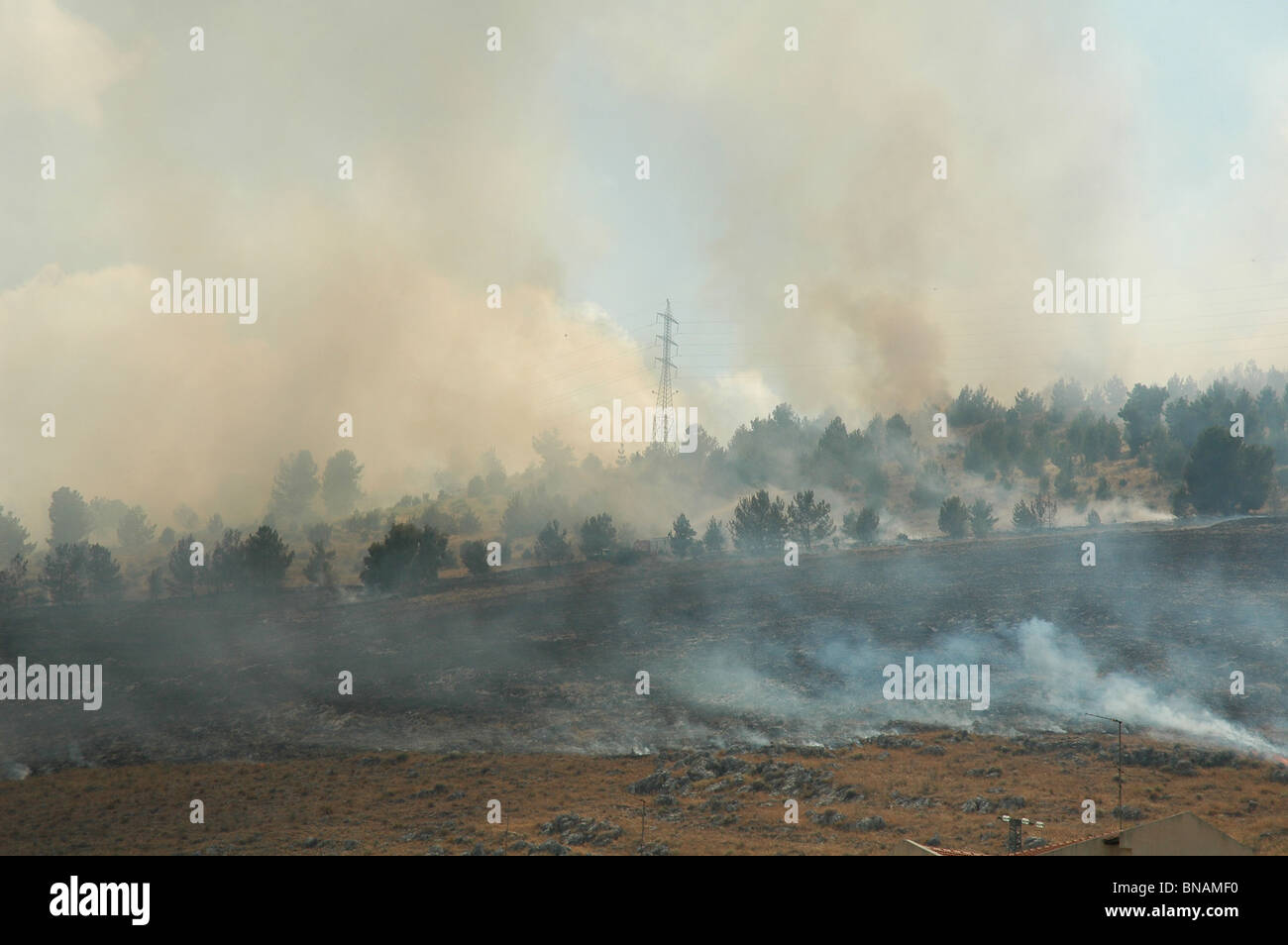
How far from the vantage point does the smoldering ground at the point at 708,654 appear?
3494 inches

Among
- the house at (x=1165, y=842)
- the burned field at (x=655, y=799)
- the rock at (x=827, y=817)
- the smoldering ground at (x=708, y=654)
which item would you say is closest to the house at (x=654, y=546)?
the smoldering ground at (x=708, y=654)

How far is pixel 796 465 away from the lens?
188750 mm

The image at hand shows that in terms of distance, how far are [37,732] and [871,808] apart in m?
82.0

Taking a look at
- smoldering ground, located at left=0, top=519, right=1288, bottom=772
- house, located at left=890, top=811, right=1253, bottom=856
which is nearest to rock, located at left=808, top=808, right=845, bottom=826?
smoldering ground, located at left=0, top=519, right=1288, bottom=772

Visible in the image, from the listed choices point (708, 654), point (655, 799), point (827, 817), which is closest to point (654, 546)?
point (708, 654)

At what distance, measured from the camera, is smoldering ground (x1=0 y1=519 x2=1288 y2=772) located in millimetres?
88750

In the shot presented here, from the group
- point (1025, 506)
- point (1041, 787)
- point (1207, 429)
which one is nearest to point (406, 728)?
point (1041, 787)

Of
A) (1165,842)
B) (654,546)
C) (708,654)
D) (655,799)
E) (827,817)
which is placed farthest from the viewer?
(654,546)

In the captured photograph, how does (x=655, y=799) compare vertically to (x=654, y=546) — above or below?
below

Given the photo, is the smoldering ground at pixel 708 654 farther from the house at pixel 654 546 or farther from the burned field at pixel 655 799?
the house at pixel 654 546

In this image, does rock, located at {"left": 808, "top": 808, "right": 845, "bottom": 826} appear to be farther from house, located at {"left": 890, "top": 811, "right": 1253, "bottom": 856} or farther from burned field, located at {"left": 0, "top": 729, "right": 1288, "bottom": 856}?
house, located at {"left": 890, "top": 811, "right": 1253, "bottom": 856}

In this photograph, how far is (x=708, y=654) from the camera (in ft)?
352

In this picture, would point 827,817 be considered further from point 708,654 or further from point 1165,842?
point 708,654
